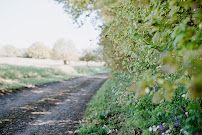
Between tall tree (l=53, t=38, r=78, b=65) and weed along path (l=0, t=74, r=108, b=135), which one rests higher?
tall tree (l=53, t=38, r=78, b=65)

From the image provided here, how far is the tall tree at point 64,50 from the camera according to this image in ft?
156

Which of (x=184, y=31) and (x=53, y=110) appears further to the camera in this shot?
(x=53, y=110)

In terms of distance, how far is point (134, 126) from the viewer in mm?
3643

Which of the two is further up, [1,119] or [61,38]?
[61,38]

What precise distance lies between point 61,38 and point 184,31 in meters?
52.3

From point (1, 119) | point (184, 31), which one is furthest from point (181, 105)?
point (1, 119)

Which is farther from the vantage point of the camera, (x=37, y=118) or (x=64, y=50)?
(x=64, y=50)

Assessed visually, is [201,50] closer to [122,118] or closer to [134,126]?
[134,126]

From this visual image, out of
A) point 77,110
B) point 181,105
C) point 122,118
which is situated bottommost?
point 77,110

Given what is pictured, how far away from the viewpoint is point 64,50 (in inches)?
1896

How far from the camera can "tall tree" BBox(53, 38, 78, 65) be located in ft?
156

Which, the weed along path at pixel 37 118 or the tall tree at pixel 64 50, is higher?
the tall tree at pixel 64 50

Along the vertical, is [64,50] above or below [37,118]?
above

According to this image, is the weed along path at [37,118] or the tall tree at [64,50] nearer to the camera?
the weed along path at [37,118]
